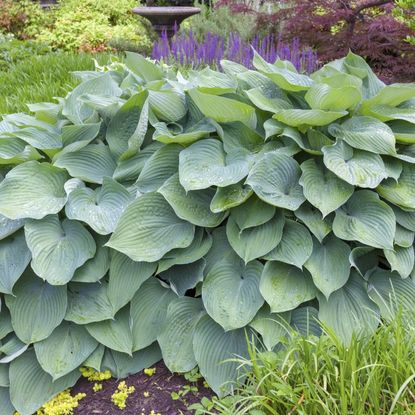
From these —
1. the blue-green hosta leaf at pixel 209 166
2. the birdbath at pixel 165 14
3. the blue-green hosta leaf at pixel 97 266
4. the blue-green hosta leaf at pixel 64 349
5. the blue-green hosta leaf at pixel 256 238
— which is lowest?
the birdbath at pixel 165 14

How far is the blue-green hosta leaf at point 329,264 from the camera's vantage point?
203cm

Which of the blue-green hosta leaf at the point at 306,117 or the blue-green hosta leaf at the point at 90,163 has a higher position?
the blue-green hosta leaf at the point at 306,117

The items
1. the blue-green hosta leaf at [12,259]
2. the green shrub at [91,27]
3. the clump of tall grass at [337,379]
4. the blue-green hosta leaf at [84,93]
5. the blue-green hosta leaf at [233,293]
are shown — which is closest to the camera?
the clump of tall grass at [337,379]

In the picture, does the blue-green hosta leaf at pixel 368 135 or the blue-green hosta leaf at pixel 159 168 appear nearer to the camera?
the blue-green hosta leaf at pixel 368 135

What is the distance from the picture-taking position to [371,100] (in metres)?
2.34

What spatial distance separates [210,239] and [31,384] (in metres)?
0.87

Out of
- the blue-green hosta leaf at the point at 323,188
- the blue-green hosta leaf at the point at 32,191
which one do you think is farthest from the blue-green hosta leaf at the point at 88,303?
the blue-green hosta leaf at the point at 323,188

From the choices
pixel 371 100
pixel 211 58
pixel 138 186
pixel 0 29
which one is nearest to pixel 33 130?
pixel 138 186

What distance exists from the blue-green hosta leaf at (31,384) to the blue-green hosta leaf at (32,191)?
0.57 metres

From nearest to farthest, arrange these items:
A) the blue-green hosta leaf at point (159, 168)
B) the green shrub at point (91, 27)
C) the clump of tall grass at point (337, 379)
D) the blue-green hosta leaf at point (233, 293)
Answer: the clump of tall grass at point (337, 379), the blue-green hosta leaf at point (233, 293), the blue-green hosta leaf at point (159, 168), the green shrub at point (91, 27)

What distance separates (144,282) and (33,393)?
579mm

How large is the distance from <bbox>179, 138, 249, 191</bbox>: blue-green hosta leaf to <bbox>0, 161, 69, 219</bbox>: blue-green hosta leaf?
481 millimetres

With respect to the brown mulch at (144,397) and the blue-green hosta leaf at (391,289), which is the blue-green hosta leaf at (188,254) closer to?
the brown mulch at (144,397)

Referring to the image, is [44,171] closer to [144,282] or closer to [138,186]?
[138,186]
